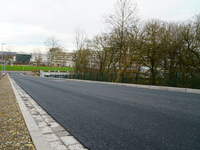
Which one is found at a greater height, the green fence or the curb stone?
the green fence

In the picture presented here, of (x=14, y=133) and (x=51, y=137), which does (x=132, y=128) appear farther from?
(x=14, y=133)

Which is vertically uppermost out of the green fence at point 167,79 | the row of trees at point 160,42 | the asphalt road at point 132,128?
the row of trees at point 160,42

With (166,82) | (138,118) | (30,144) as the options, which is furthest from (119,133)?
(166,82)

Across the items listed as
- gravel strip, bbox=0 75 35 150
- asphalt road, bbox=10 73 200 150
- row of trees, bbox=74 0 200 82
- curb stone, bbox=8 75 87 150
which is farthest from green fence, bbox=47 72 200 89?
gravel strip, bbox=0 75 35 150

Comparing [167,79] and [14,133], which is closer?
[14,133]

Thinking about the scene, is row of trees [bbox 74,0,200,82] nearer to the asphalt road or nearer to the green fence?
the green fence

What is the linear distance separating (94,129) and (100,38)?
27028 millimetres

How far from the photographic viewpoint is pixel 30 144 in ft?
9.12

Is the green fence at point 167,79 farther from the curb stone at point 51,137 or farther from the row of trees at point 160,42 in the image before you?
the curb stone at point 51,137

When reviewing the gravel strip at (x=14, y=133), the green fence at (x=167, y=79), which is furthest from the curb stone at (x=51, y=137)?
the green fence at (x=167, y=79)

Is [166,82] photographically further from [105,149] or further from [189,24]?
[105,149]

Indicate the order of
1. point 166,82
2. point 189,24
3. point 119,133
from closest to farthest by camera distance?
point 119,133, point 166,82, point 189,24

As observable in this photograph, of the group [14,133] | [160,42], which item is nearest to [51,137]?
[14,133]

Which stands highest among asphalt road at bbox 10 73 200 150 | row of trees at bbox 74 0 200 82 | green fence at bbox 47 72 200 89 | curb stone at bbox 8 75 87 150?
row of trees at bbox 74 0 200 82
